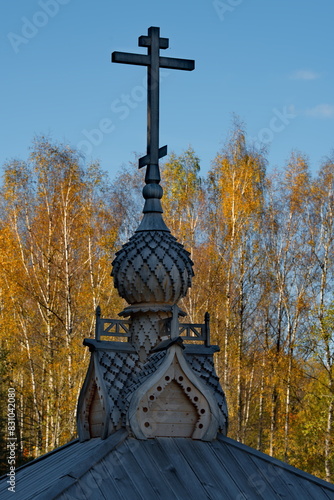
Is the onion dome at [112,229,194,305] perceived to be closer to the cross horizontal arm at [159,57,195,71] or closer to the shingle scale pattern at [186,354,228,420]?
Answer: the shingle scale pattern at [186,354,228,420]

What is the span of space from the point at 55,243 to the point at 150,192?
17.4 metres

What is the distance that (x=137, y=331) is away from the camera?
1344 cm

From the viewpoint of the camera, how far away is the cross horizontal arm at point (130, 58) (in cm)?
1374

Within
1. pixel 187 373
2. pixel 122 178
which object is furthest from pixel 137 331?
pixel 122 178

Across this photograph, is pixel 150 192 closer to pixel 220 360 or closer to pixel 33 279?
pixel 33 279

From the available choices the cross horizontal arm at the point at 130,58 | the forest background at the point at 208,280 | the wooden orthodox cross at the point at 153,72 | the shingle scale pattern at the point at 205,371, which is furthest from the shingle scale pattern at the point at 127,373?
the forest background at the point at 208,280

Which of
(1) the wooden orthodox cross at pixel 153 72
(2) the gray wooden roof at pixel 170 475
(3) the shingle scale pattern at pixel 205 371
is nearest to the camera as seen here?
(2) the gray wooden roof at pixel 170 475

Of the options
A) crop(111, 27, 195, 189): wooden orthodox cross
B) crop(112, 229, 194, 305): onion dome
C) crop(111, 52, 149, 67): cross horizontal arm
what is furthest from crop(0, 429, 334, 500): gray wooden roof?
crop(111, 52, 149, 67): cross horizontal arm

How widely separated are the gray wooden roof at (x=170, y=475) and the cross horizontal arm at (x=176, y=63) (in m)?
5.55

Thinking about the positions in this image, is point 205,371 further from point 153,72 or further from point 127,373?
point 153,72

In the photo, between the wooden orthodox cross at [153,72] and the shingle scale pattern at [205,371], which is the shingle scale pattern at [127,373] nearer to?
the shingle scale pattern at [205,371]

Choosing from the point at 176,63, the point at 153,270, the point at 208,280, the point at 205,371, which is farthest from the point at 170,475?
the point at 208,280

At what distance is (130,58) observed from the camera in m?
13.8

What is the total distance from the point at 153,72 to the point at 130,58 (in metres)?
0.40
